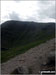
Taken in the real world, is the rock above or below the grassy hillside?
below

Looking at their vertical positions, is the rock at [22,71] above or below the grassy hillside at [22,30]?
below

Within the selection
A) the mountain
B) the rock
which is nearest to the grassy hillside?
the mountain

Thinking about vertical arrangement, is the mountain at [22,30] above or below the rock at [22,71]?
above

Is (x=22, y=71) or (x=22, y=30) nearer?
(x=22, y=71)

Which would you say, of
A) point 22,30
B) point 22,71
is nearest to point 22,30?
point 22,30

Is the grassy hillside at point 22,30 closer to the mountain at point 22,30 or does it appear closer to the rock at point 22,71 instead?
the mountain at point 22,30

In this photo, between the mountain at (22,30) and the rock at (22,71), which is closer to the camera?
the rock at (22,71)

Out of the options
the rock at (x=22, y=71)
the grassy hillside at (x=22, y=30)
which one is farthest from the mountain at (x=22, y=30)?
the rock at (x=22, y=71)

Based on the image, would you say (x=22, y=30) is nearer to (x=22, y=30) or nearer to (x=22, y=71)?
(x=22, y=30)

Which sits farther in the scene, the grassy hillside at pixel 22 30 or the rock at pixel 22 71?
the grassy hillside at pixel 22 30

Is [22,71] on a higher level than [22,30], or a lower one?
lower

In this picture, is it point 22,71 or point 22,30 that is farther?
point 22,30

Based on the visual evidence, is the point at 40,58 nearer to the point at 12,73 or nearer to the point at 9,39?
the point at 12,73

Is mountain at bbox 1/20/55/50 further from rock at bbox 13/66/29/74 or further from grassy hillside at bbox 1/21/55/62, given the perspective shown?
rock at bbox 13/66/29/74
